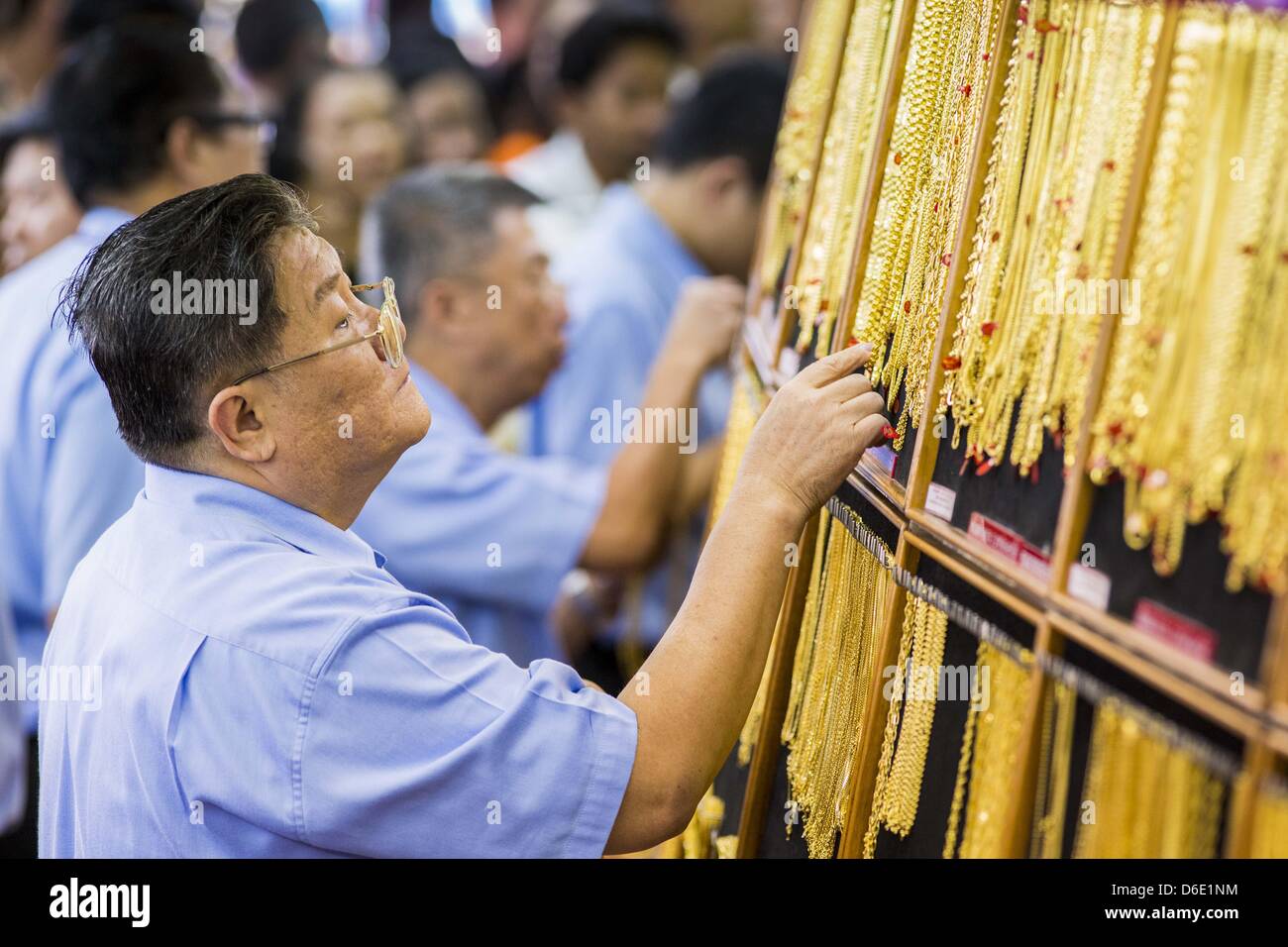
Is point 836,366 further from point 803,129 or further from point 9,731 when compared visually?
point 9,731

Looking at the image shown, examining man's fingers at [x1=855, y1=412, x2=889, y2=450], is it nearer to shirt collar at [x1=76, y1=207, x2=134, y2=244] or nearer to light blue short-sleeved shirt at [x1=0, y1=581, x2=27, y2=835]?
light blue short-sleeved shirt at [x1=0, y1=581, x2=27, y2=835]

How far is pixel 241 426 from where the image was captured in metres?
1.44

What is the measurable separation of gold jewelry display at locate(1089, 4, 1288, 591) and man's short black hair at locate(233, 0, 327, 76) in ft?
16.3

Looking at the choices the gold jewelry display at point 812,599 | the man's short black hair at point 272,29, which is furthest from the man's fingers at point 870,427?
the man's short black hair at point 272,29

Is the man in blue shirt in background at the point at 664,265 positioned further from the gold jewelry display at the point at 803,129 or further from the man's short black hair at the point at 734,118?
the gold jewelry display at the point at 803,129

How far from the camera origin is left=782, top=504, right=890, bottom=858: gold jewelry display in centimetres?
143

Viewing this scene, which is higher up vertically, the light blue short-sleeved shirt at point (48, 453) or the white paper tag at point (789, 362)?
the white paper tag at point (789, 362)

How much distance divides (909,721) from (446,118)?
13.9 feet

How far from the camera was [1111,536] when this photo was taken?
36.9 inches

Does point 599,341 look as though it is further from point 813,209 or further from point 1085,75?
point 1085,75

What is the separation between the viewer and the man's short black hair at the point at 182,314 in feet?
4.55

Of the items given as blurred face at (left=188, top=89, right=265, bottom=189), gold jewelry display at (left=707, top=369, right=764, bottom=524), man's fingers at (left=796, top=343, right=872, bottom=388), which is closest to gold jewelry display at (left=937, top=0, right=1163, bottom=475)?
man's fingers at (left=796, top=343, right=872, bottom=388)

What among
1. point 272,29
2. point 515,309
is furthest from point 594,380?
point 272,29

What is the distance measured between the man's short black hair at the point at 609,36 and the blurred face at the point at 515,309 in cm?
187
